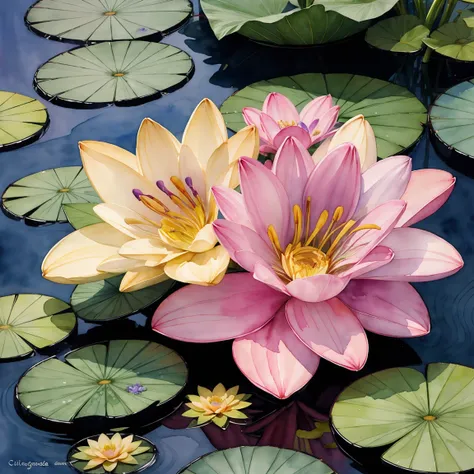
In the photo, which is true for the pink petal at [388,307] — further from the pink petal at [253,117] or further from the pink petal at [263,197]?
the pink petal at [253,117]

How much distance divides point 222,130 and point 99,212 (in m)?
0.25

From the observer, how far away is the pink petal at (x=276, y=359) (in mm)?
1177

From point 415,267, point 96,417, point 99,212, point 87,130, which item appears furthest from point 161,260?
point 87,130

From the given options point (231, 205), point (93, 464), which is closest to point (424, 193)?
point (231, 205)

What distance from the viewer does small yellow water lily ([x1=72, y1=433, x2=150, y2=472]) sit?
113cm

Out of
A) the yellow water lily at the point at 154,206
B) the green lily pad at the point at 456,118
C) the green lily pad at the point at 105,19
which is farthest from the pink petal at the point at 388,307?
the green lily pad at the point at 105,19

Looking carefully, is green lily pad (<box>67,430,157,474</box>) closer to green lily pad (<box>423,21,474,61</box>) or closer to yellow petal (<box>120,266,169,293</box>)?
yellow petal (<box>120,266,169,293</box>)

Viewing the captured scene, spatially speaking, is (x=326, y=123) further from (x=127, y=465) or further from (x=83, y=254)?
(x=127, y=465)

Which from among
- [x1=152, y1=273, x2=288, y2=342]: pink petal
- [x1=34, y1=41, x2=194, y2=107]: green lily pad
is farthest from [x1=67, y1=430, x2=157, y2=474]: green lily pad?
[x1=34, y1=41, x2=194, y2=107]: green lily pad

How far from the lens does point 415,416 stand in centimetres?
115

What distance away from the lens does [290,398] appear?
4.07 ft

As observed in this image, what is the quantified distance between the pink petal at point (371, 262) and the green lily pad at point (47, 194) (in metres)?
0.61

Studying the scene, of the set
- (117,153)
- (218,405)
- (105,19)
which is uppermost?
(117,153)

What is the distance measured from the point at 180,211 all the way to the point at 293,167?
0.20 m
